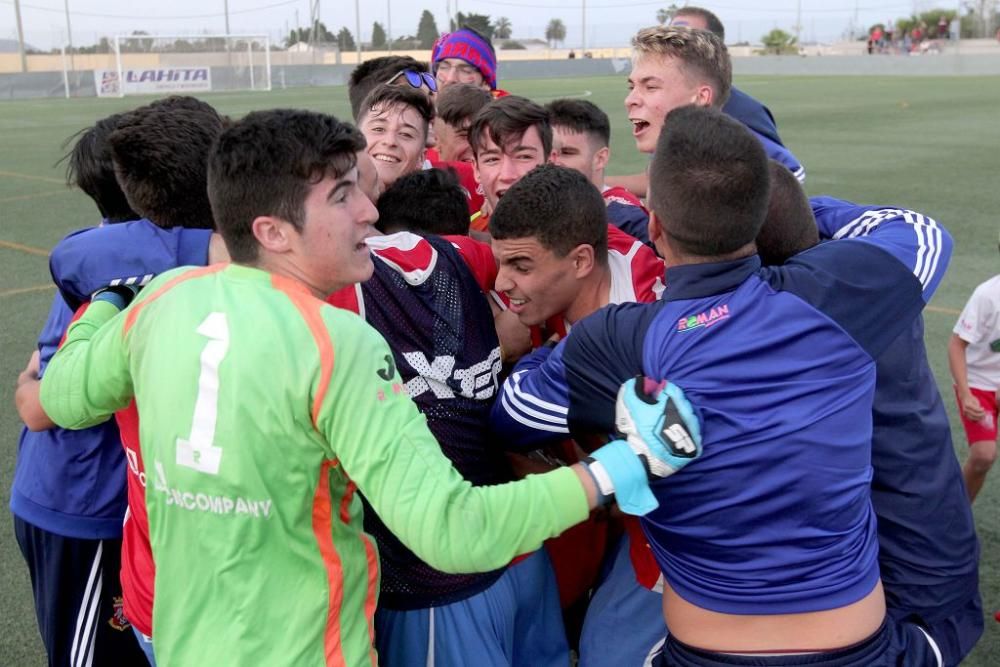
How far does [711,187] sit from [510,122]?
6.10ft

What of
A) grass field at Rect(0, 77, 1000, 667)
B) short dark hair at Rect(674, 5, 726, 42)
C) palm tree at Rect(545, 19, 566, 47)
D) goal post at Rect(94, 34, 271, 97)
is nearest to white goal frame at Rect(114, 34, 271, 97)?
goal post at Rect(94, 34, 271, 97)

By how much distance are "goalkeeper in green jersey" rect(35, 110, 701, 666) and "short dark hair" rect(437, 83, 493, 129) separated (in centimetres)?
299

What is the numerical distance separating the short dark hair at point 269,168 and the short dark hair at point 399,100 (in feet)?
6.54

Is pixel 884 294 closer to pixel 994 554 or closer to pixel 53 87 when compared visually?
pixel 994 554

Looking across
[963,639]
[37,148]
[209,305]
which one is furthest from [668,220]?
[37,148]

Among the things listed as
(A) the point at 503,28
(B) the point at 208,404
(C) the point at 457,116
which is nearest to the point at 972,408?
(C) the point at 457,116

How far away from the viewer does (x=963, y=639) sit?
2.67 metres

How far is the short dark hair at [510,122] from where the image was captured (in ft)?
13.1

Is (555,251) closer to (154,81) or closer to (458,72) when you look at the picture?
(458,72)

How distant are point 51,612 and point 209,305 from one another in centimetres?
166

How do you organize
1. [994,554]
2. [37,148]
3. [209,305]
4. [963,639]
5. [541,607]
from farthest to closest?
[37,148] → [994,554] → [541,607] → [963,639] → [209,305]

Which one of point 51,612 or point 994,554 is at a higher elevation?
point 51,612

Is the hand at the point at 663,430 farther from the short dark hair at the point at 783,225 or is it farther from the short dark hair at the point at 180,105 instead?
the short dark hair at the point at 180,105

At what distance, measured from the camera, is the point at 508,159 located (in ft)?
13.3
